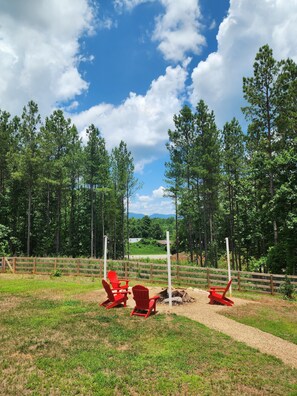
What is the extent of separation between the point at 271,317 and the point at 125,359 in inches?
218

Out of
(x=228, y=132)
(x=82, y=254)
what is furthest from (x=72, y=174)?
(x=228, y=132)

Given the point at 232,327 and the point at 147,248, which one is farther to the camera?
the point at 147,248

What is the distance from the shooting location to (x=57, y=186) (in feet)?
104

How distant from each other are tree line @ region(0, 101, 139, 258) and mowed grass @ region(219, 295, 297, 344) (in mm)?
22300

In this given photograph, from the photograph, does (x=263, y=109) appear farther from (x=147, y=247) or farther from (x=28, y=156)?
(x=147, y=247)

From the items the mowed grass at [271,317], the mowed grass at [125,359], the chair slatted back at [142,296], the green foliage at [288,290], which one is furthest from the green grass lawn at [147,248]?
the mowed grass at [125,359]

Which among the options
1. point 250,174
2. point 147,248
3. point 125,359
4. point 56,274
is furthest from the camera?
point 147,248

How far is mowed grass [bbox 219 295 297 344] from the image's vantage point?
7.82 m

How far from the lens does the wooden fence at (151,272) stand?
14.1 m

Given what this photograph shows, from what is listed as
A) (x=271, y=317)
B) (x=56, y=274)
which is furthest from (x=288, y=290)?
(x=56, y=274)

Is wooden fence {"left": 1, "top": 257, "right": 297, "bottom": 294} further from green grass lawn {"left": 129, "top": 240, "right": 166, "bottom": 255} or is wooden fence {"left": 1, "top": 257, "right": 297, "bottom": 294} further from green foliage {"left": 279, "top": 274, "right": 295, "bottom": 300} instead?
green grass lawn {"left": 129, "top": 240, "right": 166, "bottom": 255}

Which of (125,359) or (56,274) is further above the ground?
(56,274)

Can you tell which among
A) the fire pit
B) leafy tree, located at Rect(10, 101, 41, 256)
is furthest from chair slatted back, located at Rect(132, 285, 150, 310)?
leafy tree, located at Rect(10, 101, 41, 256)

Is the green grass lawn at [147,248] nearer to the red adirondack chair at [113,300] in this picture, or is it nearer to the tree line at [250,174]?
the tree line at [250,174]
